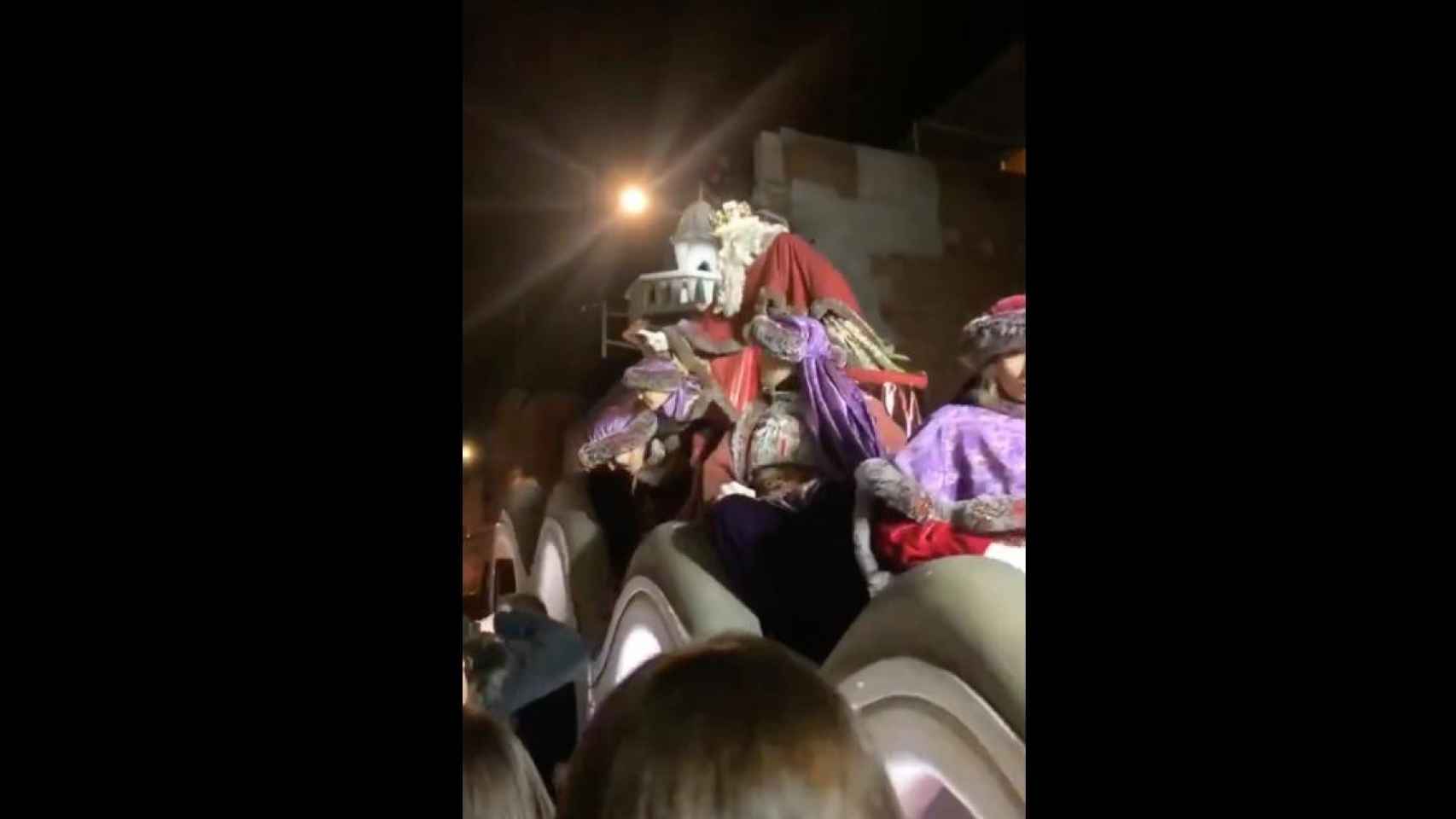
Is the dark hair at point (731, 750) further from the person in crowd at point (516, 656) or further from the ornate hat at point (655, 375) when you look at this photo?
the ornate hat at point (655, 375)

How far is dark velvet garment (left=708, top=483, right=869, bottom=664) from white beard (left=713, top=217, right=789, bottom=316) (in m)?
0.14

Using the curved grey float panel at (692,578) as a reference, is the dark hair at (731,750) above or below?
below

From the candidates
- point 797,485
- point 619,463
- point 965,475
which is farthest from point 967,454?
point 619,463

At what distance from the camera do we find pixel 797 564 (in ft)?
2.09

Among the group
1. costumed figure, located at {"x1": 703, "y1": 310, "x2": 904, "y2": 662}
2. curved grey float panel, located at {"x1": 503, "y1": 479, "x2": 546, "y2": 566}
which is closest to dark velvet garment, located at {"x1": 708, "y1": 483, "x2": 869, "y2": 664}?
costumed figure, located at {"x1": 703, "y1": 310, "x2": 904, "y2": 662}

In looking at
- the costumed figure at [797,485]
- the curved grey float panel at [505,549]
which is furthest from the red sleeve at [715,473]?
the curved grey float panel at [505,549]

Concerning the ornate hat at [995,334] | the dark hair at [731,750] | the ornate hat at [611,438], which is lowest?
the dark hair at [731,750]

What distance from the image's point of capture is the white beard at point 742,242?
68cm

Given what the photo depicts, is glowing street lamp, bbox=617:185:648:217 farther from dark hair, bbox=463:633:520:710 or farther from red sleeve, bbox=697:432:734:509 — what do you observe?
dark hair, bbox=463:633:520:710
